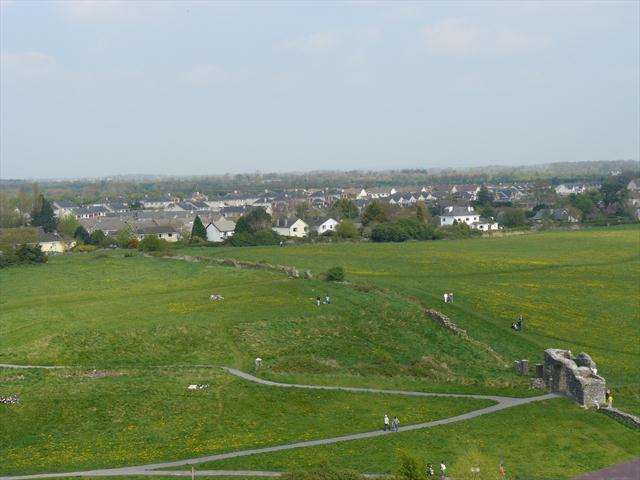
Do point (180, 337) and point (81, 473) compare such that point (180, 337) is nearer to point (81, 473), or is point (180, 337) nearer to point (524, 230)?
point (81, 473)

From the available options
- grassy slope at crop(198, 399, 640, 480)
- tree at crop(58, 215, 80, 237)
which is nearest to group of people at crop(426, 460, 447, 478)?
grassy slope at crop(198, 399, 640, 480)

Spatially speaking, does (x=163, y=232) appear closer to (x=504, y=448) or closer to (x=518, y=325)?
(x=518, y=325)

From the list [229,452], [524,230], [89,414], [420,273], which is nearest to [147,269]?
[420,273]

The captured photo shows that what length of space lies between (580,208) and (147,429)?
466ft

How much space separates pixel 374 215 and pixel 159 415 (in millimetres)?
99577

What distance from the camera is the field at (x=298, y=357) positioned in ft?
112

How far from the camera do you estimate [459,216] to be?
15650 cm

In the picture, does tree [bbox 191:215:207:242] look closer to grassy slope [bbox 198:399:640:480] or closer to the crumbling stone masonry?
the crumbling stone masonry

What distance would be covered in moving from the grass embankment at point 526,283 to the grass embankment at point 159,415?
14.7 meters

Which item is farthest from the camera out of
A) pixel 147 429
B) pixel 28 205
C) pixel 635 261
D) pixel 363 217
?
pixel 28 205

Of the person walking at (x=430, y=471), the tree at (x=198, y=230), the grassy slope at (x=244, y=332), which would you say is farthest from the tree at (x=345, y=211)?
the person walking at (x=430, y=471)

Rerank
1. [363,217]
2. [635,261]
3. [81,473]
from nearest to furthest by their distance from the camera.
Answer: [81,473] < [635,261] < [363,217]

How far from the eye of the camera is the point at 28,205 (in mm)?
157000

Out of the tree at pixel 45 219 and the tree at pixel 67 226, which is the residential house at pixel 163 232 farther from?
the tree at pixel 45 219
